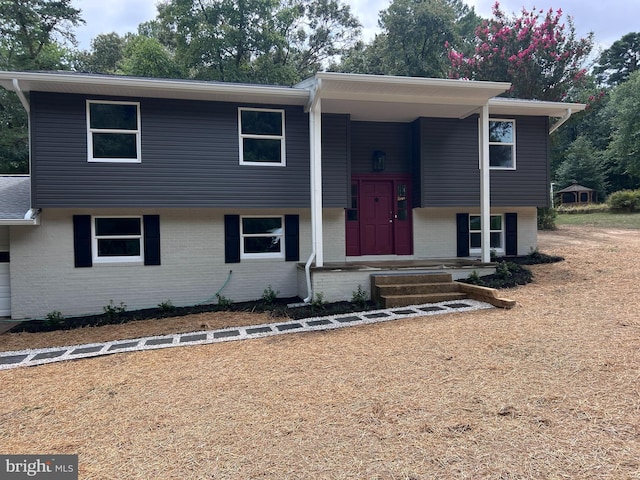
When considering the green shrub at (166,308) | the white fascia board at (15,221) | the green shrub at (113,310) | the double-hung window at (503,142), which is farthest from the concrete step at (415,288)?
the white fascia board at (15,221)

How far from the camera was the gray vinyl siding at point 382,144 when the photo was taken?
1004 cm

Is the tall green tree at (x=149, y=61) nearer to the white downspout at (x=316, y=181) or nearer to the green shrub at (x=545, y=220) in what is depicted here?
the white downspout at (x=316, y=181)

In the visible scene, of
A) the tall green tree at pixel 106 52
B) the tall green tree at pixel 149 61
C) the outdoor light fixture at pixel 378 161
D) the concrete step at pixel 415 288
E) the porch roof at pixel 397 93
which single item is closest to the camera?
the porch roof at pixel 397 93

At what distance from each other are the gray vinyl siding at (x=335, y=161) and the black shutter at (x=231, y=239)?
206 centimetres

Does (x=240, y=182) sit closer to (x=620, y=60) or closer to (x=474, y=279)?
(x=474, y=279)

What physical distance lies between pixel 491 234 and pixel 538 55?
10791mm

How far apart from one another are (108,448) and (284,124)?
24.0 feet

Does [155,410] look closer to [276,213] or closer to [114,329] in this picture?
[114,329]

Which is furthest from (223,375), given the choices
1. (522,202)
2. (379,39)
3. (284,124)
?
(379,39)

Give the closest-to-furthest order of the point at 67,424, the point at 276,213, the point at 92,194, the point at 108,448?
the point at 108,448 → the point at 67,424 → the point at 92,194 → the point at 276,213

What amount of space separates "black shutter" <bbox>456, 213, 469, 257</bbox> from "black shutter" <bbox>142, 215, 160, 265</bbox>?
24.1 ft

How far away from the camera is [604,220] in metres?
20.5

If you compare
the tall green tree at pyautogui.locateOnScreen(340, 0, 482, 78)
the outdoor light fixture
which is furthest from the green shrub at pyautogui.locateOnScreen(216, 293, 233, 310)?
the tall green tree at pyautogui.locateOnScreen(340, 0, 482, 78)

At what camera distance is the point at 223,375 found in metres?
4.33
